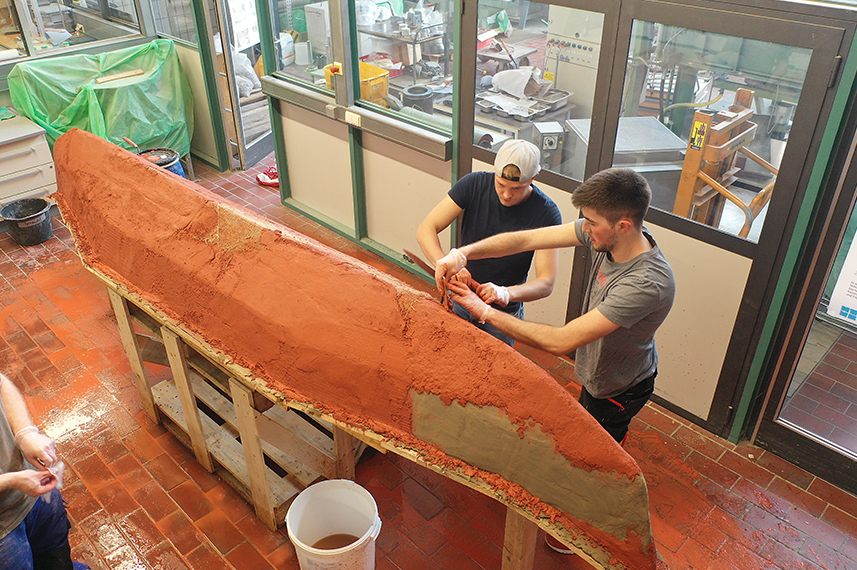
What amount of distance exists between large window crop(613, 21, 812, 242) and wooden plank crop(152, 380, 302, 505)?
2353 millimetres

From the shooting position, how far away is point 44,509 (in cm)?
218

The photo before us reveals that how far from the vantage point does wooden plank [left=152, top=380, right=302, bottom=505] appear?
288cm

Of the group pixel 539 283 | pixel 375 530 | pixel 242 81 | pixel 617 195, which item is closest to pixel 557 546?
pixel 375 530

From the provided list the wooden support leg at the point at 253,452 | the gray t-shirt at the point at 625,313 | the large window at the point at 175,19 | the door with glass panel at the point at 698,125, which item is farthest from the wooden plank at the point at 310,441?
the large window at the point at 175,19

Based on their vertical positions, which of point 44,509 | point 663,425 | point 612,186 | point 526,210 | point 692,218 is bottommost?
point 663,425

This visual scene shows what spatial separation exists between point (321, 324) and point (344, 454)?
833mm

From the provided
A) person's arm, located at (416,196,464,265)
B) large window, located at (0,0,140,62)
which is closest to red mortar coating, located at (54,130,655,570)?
person's arm, located at (416,196,464,265)

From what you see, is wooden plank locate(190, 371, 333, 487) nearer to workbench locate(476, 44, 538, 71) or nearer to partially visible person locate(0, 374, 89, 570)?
partially visible person locate(0, 374, 89, 570)

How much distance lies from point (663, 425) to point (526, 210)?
1664 mm

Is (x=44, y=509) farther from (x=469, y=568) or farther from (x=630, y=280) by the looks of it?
(x=630, y=280)

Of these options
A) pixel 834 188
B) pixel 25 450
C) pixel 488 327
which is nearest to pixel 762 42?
pixel 834 188

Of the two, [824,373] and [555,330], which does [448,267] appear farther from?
[824,373]

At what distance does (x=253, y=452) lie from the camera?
263cm

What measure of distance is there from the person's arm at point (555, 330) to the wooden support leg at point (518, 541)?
547 millimetres
